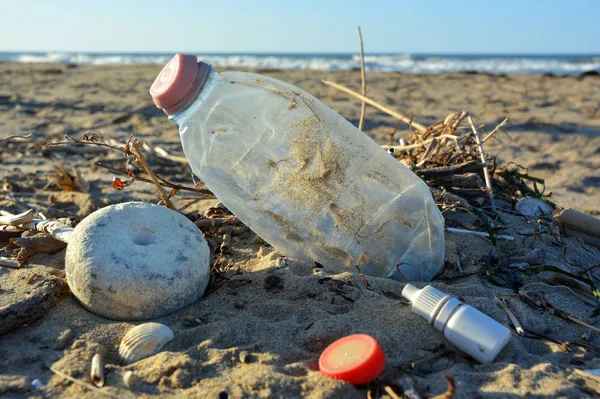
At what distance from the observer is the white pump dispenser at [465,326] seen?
1344mm

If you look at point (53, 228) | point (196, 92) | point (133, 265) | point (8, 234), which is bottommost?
point (8, 234)

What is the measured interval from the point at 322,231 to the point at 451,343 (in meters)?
0.63

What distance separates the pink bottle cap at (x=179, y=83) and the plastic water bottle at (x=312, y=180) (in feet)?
0.53

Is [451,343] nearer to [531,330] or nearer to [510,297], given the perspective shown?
[531,330]

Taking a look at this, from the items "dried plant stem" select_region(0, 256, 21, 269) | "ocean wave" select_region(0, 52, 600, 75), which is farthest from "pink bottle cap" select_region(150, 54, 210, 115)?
"ocean wave" select_region(0, 52, 600, 75)

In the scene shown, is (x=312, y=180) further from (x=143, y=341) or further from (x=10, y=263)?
(x=10, y=263)

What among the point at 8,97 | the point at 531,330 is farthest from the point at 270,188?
the point at 8,97

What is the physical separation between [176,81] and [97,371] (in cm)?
82

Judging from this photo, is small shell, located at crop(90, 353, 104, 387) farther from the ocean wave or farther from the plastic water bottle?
the ocean wave

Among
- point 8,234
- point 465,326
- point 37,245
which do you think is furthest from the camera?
point 8,234

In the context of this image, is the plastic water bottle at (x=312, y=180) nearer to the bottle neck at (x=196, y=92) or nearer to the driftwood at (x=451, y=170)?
the bottle neck at (x=196, y=92)

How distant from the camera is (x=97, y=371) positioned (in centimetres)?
129

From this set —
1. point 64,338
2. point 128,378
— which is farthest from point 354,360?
point 64,338

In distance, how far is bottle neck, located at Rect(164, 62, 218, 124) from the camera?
1582 mm
